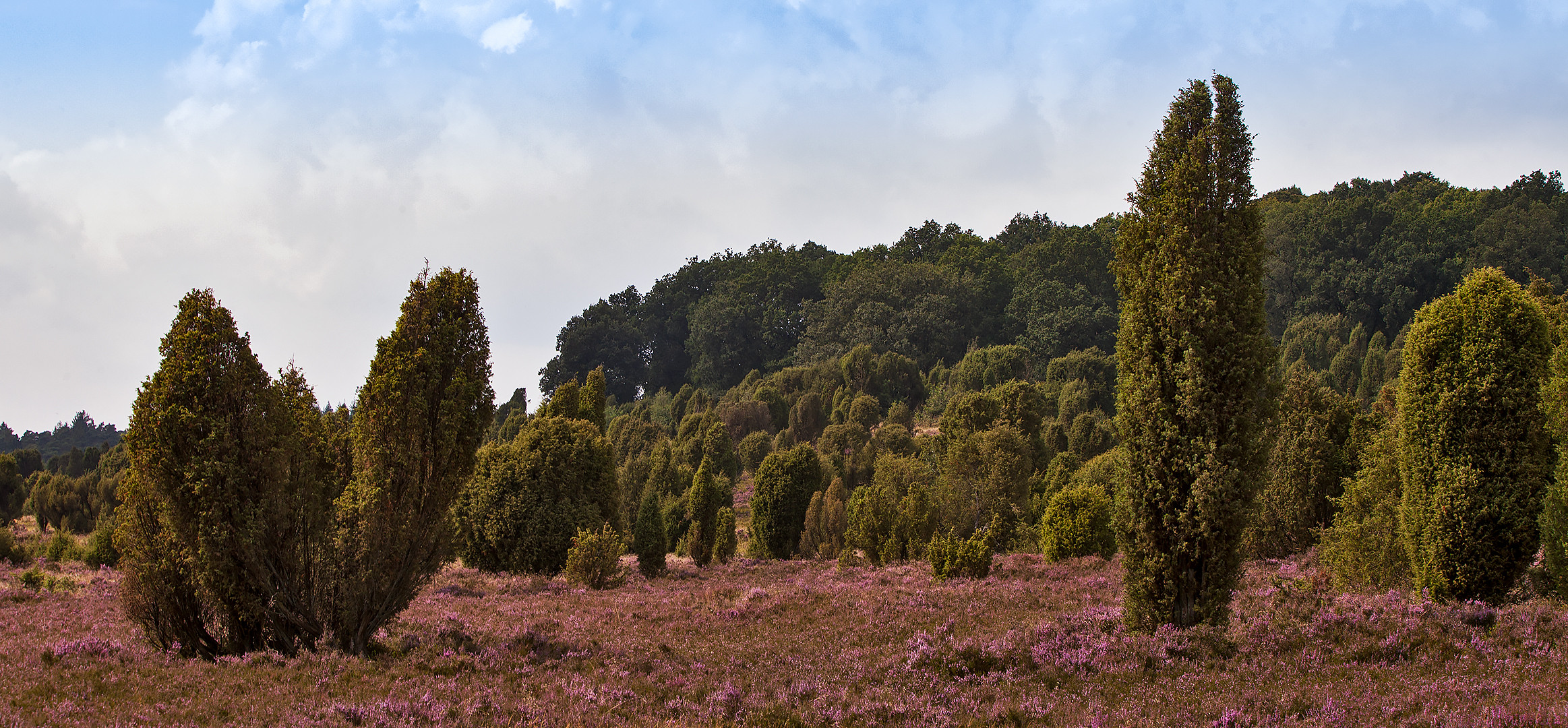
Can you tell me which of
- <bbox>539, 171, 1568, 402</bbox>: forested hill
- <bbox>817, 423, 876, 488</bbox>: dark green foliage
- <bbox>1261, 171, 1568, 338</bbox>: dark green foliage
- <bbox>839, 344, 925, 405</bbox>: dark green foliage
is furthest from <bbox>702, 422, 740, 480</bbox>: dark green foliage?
<bbox>1261, 171, 1568, 338</bbox>: dark green foliage

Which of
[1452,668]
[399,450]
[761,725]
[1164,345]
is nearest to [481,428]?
[399,450]

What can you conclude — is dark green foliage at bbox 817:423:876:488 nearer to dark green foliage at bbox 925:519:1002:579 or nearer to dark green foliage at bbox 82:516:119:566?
dark green foliage at bbox 925:519:1002:579

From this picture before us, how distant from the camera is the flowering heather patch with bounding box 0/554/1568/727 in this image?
10.0 meters

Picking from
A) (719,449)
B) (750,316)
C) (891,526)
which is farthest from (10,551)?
(750,316)

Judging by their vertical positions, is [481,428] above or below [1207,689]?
above

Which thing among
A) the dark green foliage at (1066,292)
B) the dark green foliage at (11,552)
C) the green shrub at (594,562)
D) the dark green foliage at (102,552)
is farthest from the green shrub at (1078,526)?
the dark green foliage at (1066,292)

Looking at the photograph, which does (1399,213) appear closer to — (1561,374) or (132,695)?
(1561,374)

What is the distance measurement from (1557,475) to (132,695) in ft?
61.9

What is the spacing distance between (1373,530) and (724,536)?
2059 centimetres

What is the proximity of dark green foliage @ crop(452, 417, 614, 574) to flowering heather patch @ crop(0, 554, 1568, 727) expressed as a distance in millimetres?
12242

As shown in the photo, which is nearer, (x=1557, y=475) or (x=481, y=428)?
(x=1557, y=475)

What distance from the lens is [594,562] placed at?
24734 millimetres

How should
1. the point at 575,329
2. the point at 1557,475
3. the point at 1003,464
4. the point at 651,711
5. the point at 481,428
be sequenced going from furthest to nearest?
the point at 575,329, the point at 1003,464, the point at 481,428, the point at 1557,475, the point at 651,711

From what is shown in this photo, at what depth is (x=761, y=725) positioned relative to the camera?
10.3 meters
